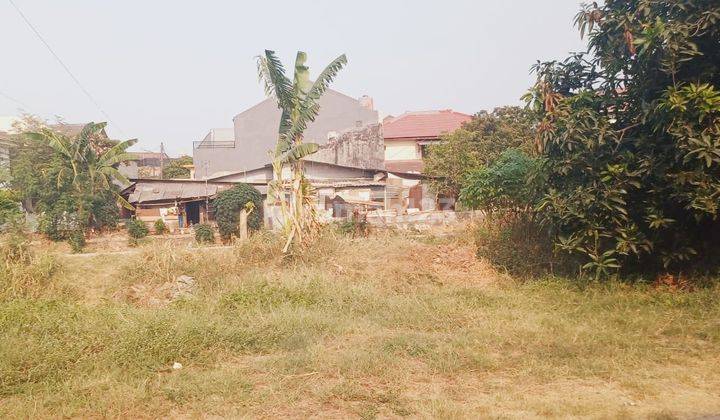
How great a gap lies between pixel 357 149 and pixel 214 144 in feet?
37.9

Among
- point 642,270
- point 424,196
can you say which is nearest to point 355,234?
→ point 642,270

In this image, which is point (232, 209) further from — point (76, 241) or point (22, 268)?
point (22, 268)

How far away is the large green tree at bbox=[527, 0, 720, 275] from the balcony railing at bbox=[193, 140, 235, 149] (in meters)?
28.5

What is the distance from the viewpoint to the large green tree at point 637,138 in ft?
23.5

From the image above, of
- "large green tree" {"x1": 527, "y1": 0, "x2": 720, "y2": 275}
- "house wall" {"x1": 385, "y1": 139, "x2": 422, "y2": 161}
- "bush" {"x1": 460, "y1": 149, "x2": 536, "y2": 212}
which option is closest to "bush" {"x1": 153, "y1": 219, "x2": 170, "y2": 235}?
"bush" {"x1": 460, "y1": 149, "x2": 536, "y2": 212}

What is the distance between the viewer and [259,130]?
3497 cm

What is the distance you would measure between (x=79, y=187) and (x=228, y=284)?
13.7 metres

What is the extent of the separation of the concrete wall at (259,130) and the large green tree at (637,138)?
1042 inches

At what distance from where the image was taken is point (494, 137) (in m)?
23.3

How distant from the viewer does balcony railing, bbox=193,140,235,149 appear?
34.6 meters

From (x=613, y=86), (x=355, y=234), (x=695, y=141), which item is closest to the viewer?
(x=695, y=141)

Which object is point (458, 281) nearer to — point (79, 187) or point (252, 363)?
point (252, 363)

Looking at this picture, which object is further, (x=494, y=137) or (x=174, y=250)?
(x=494, y=137)

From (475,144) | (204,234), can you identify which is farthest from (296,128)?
(475,144)
